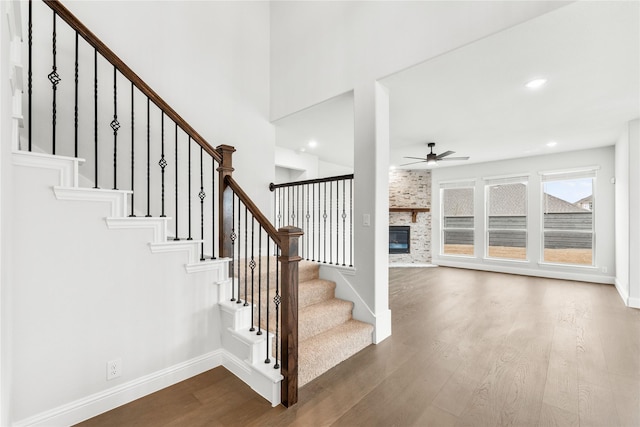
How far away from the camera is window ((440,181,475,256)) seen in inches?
299

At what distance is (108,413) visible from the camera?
1867 millimetres

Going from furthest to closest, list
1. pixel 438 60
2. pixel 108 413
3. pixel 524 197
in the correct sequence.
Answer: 1. pixel 524 197
2. pixel 438 60
3. pixel 108 413

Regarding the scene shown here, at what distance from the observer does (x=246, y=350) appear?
222 centimetres

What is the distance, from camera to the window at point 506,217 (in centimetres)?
679

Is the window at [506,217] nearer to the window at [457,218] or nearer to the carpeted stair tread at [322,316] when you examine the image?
the window at [457,218]

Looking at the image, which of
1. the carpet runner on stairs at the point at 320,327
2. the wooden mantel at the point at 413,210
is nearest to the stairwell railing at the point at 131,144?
the carpet runner on stairs at the point at 320,327

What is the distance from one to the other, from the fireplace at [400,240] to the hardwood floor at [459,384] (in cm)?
438

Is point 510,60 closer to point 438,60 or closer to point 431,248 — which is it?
point 438,60

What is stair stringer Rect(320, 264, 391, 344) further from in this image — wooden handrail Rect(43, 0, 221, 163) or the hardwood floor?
wooden handrail Rect(43, 0, 221, 163)

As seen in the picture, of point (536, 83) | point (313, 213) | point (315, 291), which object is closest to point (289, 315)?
point (315, 291)

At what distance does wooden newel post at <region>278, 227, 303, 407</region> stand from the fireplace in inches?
256

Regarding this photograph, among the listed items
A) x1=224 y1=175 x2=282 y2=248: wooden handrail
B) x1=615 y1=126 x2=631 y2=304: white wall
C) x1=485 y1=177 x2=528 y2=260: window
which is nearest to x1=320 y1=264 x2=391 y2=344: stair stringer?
x1=224 y1=175 x2=282 y2=248: wooden handrail

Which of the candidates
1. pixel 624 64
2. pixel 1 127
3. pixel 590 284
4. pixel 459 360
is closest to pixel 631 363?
pixel 459 360

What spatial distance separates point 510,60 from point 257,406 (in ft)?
12.3
